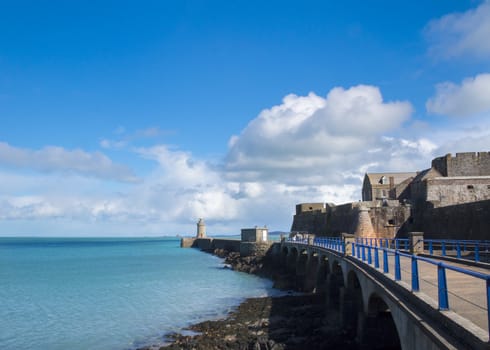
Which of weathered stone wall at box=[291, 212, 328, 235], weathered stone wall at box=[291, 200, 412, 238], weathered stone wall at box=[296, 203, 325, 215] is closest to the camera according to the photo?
weathered stone wall at box=[291, 200, 412, 238]

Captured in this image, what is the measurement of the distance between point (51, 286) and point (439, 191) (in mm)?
30864

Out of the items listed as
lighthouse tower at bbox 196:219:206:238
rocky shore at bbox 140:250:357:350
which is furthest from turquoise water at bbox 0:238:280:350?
lighthouse tower at bbox 196:219:206:238

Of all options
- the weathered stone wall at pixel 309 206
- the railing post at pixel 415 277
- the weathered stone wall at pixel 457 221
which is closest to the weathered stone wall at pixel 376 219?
the weathered stone wall at pixel 457 221

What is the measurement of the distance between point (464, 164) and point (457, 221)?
1027cm

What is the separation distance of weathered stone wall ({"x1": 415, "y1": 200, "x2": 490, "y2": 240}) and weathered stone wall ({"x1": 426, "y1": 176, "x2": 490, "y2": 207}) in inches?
45.6

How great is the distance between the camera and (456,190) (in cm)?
2916

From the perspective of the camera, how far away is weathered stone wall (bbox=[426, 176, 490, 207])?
94.1 ft

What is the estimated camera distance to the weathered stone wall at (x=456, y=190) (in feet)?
94.1

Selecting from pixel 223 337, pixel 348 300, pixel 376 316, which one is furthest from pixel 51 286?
pixel 376 316

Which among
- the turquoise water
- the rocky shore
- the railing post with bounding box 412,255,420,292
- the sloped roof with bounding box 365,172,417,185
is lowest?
the turquoise water

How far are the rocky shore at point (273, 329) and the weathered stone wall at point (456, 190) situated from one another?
1275 centimetres

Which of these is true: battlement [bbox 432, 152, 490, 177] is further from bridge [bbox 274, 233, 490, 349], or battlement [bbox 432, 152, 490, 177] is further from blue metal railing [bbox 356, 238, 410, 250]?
bridge [bbox 274, 233, 490, 349]

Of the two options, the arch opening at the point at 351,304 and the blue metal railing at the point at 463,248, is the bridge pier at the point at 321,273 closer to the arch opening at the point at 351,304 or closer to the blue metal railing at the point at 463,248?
the blue metal railing at the point at 463,248

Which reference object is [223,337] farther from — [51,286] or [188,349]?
[51,286]
